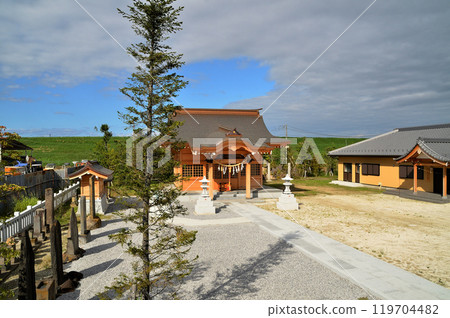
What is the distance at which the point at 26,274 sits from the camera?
435 centimetres

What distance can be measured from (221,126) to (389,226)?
1482 centimetres

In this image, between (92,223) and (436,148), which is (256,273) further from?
(436,148)

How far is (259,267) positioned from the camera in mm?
7539

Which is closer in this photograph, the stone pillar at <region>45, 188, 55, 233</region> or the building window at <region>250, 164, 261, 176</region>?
the stone pillar at <region>45, 188, 55, 233</region>

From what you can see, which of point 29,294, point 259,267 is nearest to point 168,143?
point 29,294

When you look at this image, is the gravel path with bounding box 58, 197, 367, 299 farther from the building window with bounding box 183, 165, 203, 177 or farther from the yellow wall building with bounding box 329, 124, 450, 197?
the yellow wall building with bounding box 329, 124, 450, 197

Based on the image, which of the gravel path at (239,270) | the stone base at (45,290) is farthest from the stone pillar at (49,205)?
the stone base at (45,290)

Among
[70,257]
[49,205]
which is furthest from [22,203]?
[70,257]

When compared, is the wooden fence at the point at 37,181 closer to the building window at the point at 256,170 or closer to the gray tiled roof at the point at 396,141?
the building window at the point at 256,170

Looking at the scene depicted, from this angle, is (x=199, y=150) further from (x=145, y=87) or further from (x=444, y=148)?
(x=444, y=148)

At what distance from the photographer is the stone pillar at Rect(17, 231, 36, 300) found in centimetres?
429

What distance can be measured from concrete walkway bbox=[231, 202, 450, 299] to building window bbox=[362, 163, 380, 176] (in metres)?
18.7

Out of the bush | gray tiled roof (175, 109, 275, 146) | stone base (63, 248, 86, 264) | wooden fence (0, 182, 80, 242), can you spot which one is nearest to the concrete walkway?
stone base (63, 248, 86, 264)
